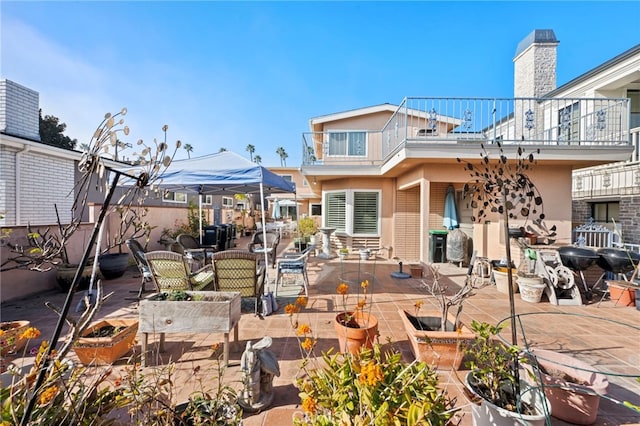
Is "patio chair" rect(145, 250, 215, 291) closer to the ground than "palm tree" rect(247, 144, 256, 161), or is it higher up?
closer to the ground

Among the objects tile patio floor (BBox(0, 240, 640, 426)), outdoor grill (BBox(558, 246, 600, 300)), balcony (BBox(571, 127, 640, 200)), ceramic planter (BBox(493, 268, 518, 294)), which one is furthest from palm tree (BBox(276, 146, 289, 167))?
outdoor grill (BBox(558, 246, 600, 300))

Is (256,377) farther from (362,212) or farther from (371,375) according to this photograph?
(362,212)

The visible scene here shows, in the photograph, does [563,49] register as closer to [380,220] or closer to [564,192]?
[564,192]

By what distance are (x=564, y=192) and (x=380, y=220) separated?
4.89 metres

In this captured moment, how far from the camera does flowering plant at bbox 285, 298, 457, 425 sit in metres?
1.26

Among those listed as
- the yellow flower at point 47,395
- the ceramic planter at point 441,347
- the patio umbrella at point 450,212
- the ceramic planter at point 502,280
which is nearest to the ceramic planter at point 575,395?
the ceramic planter at point 441,347

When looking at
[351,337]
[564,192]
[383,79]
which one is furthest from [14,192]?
[564,192]

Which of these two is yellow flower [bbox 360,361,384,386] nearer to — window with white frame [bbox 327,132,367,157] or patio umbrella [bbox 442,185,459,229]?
patio umbrella [bbox 442,185,459,229]

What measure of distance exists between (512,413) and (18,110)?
11.2m

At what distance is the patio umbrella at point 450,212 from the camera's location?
25.3 ft

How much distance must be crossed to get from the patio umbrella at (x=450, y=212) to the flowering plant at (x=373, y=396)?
6.91 m

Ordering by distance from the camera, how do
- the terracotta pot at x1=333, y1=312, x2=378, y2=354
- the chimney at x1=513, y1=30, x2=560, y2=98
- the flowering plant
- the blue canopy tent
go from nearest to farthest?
the flowering plant → the terracotta pot at x1=333, y1=312, x2=378, y2=354 → the blue canopy tent → the chimney at x1=513, y1=30, x2=560, y2=98

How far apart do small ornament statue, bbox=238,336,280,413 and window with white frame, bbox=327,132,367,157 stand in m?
8.88

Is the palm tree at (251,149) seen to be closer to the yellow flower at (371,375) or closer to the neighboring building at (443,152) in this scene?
the neighboring building at (443,152)
